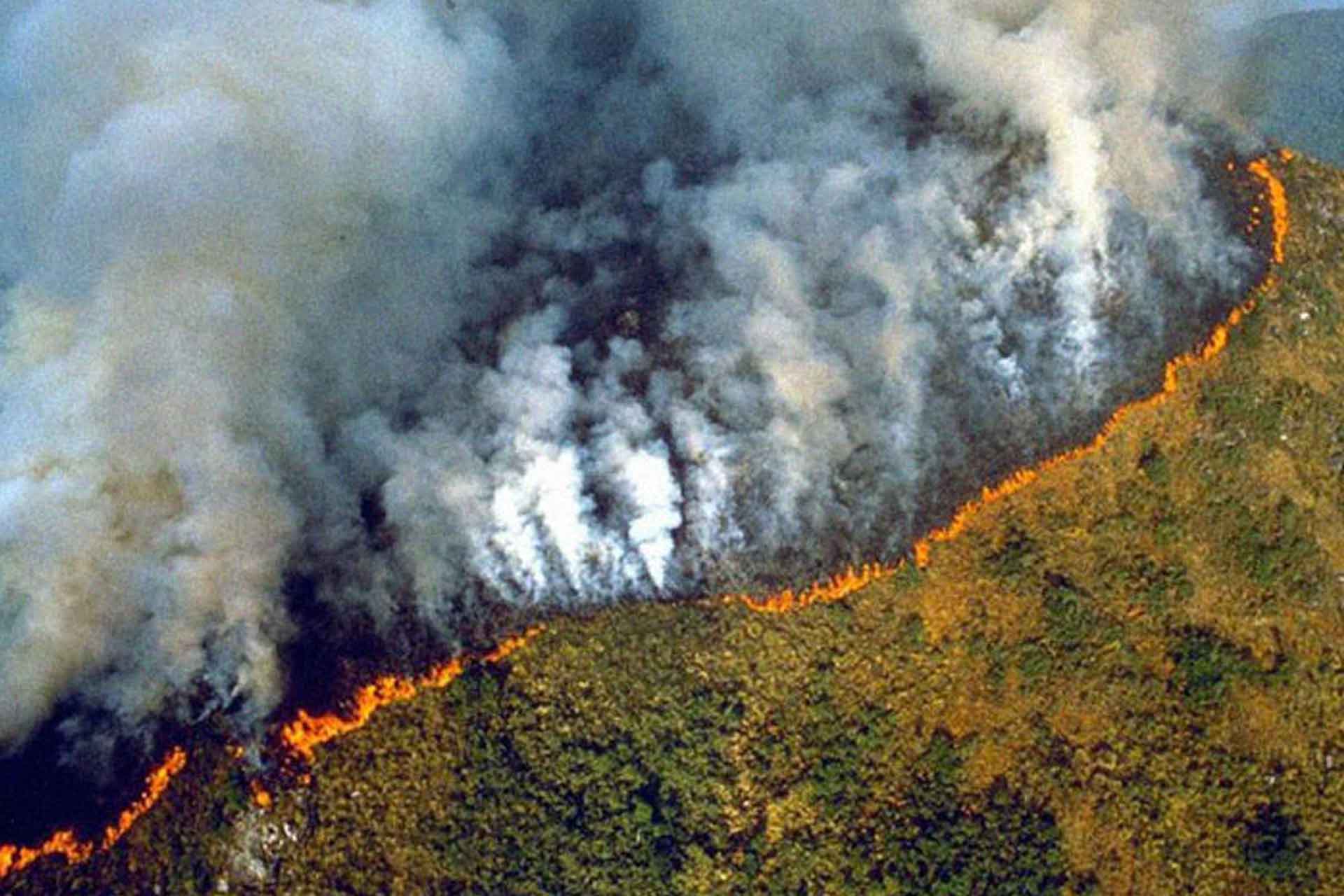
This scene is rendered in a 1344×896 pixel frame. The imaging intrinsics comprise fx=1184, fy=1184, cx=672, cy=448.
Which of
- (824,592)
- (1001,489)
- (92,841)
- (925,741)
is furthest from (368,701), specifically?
(1001,489)

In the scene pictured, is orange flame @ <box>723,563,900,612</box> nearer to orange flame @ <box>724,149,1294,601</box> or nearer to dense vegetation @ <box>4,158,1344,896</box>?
orange flame @ <box>724,149,1294,601</box>

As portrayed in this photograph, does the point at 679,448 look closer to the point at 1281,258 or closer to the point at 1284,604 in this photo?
the point at 1284,604

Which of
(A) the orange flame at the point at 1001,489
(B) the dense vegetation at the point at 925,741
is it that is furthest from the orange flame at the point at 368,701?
(A) the orange flame at the point at 1001,489

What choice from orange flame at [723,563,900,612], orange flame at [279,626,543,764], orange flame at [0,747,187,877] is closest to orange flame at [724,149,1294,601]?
orange flame at [723,563,900,612]


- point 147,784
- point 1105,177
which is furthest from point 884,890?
point 1105,177

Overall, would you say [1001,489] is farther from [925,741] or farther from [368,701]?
[368,701]

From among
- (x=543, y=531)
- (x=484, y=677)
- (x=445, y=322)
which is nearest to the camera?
(x=484, y=677)
